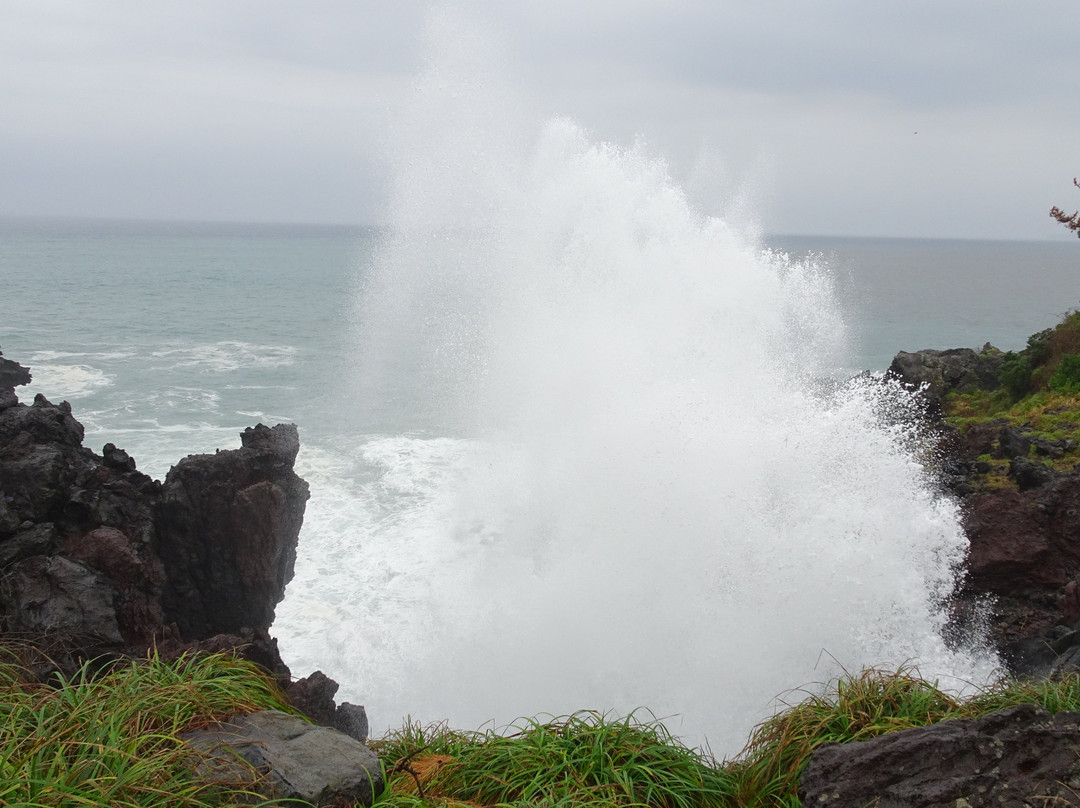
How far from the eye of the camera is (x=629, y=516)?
49.4 feet

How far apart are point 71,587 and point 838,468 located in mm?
11481

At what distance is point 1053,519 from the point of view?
11.6m

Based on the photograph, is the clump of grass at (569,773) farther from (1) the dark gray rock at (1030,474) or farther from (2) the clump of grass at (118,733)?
(1) the dark gray rock at (1030,474)

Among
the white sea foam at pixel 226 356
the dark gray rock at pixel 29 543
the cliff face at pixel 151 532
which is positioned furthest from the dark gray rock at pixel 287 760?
the white sea foam at pixel 226 356

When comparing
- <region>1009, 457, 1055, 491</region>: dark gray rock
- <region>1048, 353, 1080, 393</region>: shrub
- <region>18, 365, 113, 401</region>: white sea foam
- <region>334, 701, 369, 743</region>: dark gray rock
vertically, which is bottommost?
<region>334, 701, 369, 743</region>: dark gray rock

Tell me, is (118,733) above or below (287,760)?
above

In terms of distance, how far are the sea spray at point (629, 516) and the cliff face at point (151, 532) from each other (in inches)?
125

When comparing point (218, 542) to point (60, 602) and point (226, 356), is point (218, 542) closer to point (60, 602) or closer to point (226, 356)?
point (60, 602)

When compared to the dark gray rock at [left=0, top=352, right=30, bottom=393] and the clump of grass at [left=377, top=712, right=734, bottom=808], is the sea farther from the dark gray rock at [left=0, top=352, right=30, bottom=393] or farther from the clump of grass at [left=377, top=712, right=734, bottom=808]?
the dark gray rock at [left=0, top=352, right=30, bottom=393]

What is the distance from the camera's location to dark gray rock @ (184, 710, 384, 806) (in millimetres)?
4766

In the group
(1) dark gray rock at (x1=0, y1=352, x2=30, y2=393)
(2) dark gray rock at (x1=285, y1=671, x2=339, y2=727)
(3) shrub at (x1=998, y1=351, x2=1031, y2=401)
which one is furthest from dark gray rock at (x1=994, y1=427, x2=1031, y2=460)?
(1) dark gray rock at (x1=0, y1=352, x2=30, y2=393)

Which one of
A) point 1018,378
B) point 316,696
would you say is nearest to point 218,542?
point 316,696

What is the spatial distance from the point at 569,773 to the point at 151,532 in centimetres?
669

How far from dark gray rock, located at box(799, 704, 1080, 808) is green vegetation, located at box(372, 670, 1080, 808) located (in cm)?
61
